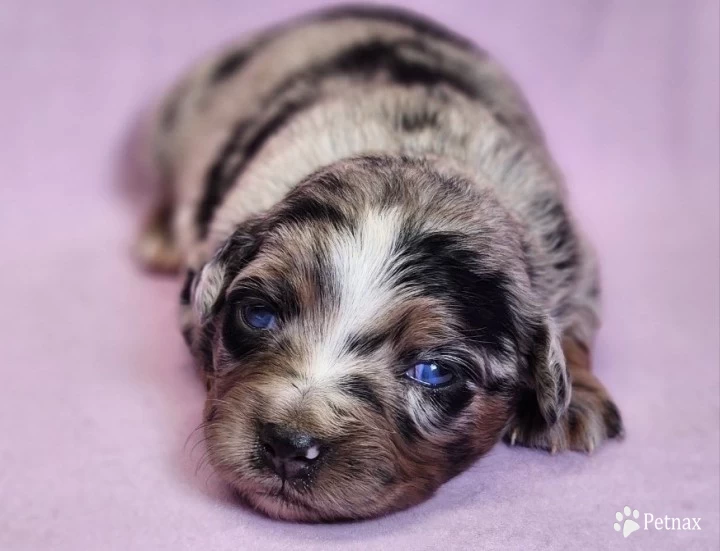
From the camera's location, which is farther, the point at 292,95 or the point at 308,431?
the point at 292,95

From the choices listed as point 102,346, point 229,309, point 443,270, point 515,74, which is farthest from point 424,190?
point 515,74

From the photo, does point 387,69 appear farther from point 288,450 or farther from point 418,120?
point 288,450

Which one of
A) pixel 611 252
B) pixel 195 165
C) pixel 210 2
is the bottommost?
pixel 611 252

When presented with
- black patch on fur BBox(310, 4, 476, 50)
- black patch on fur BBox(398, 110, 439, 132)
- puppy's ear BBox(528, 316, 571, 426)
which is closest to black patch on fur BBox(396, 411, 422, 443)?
puppy's ear BBox(528, 316, 571, 426)

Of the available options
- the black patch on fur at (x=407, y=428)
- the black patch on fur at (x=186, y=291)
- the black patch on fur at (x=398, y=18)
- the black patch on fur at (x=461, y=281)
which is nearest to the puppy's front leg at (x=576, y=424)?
the black patch on fur at (x=461, y=281)

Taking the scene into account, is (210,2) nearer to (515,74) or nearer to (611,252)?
(515,74)

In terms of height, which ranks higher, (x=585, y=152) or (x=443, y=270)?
(x=443, y=270)

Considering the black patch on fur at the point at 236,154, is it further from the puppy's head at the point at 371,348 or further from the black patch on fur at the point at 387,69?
the puppy's head at the point at 371,348
